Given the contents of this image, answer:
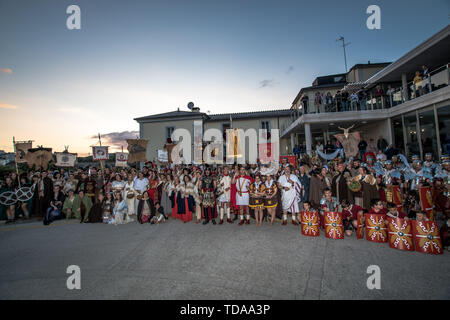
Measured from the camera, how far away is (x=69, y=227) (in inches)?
282

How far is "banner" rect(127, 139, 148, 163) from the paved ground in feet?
21.1

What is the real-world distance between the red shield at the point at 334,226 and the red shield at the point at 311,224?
26cm

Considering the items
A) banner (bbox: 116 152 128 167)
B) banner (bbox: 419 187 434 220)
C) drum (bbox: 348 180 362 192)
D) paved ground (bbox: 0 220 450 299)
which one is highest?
banner (bbox: 116 152 128 167)

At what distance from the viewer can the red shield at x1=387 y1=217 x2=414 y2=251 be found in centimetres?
416

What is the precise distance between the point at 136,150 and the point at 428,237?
12610 millimetres

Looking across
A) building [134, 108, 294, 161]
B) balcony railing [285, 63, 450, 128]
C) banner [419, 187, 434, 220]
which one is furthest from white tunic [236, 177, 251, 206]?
building [134, 108, 294, 161]

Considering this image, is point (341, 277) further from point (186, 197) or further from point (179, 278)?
point (186, 197)

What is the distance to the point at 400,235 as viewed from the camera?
423cm

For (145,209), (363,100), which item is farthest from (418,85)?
(145,209)

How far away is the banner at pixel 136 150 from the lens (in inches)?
470

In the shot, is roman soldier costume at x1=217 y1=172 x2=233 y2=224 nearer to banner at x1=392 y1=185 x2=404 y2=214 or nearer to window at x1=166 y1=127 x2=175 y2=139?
banner at x1=392 y1=185 x2=404 y2=214

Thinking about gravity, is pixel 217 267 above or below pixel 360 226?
below

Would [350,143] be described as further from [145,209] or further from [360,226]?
[145,209]

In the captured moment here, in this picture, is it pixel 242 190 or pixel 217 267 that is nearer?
pixel 217 267
